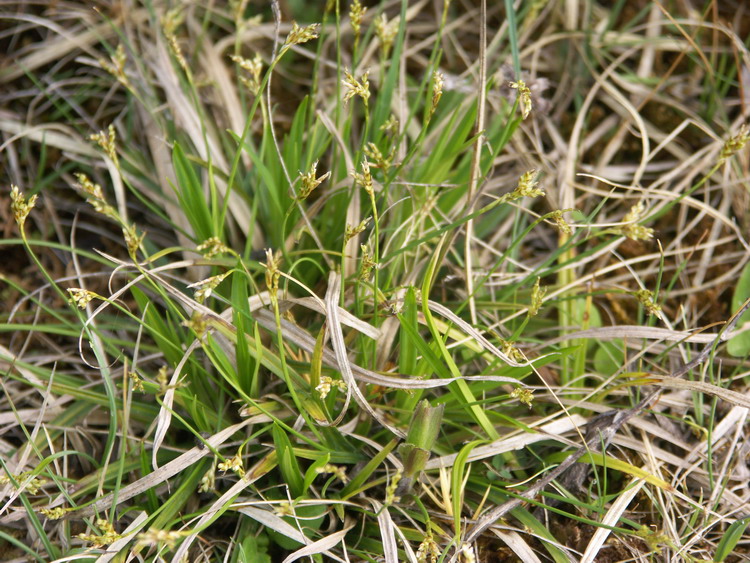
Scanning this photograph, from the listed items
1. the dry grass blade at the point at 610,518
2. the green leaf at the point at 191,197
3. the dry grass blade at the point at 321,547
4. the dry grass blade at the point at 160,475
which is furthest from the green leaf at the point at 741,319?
the green leaf at the point at 191,197

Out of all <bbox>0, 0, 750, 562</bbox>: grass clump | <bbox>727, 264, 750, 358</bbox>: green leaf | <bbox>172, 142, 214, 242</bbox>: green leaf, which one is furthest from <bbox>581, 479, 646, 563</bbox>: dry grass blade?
<bbox>172, 142, 214, 242</bbox>: green leaf

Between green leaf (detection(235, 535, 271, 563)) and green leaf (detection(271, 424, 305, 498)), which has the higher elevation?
green leaf (detection(271, 424, 305, 498))

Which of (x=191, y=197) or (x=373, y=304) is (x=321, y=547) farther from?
(x=191, y=197)

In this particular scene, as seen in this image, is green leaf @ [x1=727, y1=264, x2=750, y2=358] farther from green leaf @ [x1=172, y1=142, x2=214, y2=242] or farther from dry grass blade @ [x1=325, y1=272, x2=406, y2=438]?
green leaf @ [x1=172, y1=142, x2=214, y2=242]

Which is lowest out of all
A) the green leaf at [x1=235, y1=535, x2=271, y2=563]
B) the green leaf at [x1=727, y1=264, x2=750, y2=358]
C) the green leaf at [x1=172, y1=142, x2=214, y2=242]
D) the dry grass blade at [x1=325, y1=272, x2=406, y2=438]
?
the green leaf at [x1=235, y1=535, x2=271, y2=563]

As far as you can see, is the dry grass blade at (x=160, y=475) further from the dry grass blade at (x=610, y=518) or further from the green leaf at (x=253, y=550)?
the dry grass blade at (x=610, y=518)

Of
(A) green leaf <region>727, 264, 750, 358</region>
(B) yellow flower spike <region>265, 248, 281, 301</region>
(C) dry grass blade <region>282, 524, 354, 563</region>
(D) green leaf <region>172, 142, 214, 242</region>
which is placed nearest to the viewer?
(B) yellow flower spike <region>265, 248, 281, 301</region>

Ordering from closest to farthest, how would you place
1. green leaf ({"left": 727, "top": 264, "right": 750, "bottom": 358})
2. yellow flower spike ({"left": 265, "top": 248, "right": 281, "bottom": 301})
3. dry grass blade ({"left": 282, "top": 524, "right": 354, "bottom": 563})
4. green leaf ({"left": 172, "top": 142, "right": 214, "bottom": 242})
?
1. yellow flower spike ({"left": 265, "top": 248, "right": 281, "bottom": 301})
2. dry grass blade ({"left": 282, "top": 524, "right": 354, "bottom": 563})
3. green leaf ({"left": 172, "top": 142, "right": 214, "bottom": 242})
4. green leaf ({"left": 727, "top": 264, "right": 750, "bottom": 358})

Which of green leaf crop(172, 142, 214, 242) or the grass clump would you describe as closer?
the grass clump

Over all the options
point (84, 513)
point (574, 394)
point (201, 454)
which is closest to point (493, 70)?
point (574, 394)

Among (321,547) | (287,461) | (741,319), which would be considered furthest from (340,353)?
(741,319)
